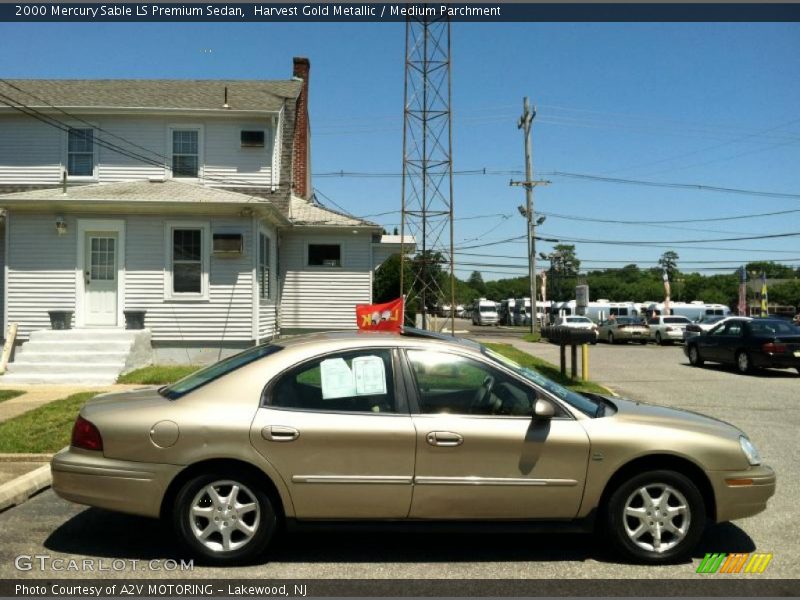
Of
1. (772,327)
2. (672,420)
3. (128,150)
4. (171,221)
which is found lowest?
(672,420)

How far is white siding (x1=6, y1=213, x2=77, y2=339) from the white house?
22mm

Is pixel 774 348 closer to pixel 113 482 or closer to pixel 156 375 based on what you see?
pixel 156 375

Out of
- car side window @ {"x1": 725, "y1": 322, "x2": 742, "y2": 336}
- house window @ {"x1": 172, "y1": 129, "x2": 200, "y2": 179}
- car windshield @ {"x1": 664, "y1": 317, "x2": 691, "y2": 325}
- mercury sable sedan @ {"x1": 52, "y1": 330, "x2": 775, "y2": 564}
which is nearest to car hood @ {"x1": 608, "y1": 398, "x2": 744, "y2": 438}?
mercury sable sedan @ {"x1": 52, "y1": 330, "x2": 775, "y2": 564}

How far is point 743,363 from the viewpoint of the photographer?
18328mm

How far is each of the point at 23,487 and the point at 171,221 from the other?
10.6m

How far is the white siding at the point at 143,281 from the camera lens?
15852mm

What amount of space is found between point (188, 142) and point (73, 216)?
4198 mm

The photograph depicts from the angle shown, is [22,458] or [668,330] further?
[668,330]

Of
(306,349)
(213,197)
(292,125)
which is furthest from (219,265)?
(306,349)

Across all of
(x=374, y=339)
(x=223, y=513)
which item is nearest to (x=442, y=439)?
(x=374, y=339)

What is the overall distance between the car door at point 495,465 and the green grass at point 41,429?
492 cm

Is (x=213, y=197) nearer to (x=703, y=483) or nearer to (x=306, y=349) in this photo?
(x=306, y=349)

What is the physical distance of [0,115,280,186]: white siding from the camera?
18344 millimetres

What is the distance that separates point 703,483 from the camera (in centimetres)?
488
